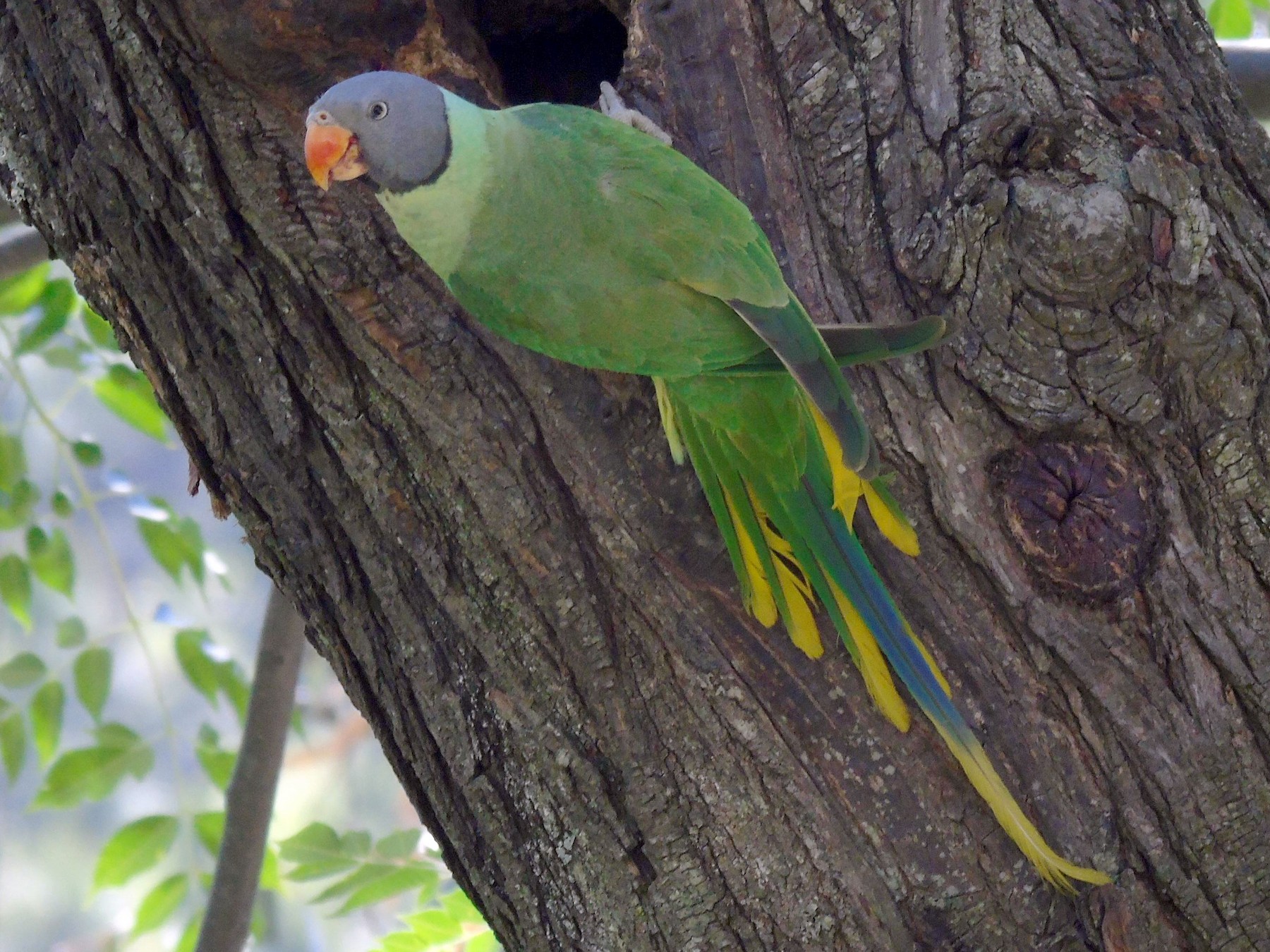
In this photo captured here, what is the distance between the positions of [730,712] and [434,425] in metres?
0.45

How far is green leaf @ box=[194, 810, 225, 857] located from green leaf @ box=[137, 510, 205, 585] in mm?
461

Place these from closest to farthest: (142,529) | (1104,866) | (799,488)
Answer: (1104,866), (799,488), (142,529)

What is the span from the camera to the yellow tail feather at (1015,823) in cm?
115

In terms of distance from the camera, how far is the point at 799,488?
128 centimetres

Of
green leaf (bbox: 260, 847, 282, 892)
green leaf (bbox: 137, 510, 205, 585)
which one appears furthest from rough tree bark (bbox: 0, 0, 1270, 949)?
green leaf (bbox: 260, 847, 282, 892)

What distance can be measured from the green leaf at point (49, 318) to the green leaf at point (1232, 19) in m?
2.43

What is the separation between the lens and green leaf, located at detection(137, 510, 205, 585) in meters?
2.25

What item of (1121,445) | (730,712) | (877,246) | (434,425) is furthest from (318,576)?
(1121,445)

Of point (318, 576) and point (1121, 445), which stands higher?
point (318, 576)

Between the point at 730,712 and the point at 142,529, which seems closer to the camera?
the point at 730,712

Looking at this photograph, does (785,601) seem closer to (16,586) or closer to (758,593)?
(758,593)

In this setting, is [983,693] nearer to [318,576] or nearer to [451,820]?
[451,820]

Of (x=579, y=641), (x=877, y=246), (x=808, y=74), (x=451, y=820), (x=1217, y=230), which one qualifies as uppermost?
(x=808, y=74)

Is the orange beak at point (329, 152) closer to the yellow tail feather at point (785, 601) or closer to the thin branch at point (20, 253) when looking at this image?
the yellow tail feather at point (785, 601)
